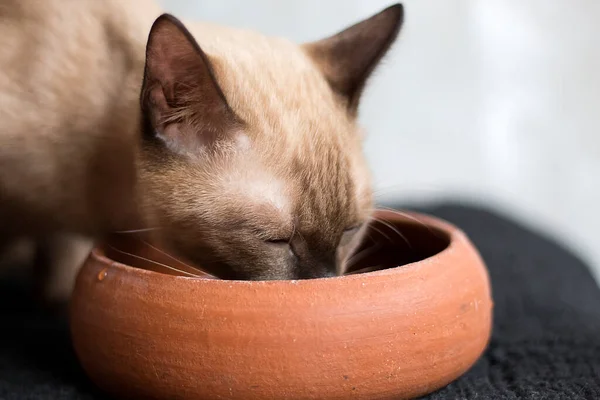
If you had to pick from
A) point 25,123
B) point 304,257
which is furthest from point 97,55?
point 304,257

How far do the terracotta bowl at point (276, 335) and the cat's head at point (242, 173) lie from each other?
0.13 meters

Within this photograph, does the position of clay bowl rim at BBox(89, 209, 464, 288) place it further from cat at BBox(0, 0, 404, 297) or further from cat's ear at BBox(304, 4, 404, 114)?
cat's ear at BBox(304, 4, 404, 114)

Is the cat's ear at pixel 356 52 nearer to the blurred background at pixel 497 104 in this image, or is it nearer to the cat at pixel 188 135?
the cat at pixel 188 135

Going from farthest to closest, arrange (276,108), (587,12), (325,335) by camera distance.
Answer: (587,12) → (276,108) → (325,335)

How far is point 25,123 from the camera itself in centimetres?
112

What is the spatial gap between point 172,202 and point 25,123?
312 mm

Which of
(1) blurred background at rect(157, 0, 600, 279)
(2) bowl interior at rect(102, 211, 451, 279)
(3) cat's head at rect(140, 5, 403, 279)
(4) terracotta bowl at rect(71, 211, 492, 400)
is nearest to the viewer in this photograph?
(4) terracotta bowl at rect(71, 211, 492, 400)

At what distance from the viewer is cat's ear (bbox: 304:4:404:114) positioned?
1158 millimetres

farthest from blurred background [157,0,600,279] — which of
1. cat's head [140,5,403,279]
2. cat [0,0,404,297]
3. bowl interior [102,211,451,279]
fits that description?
cat's head [140,5,403,279]

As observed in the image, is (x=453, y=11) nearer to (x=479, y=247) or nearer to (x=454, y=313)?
(x=479, y=247)

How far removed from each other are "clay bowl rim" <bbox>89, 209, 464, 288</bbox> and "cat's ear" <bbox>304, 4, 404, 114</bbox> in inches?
8.3

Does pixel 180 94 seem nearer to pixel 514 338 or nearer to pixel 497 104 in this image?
pixel 514 338

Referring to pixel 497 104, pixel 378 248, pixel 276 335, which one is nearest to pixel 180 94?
pixel 276 335

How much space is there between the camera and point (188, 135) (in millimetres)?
991
